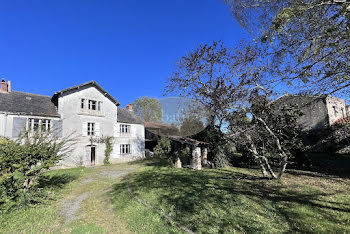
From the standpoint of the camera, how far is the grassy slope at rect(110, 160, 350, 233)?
4.14 meters

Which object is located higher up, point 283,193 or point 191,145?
point 191,145

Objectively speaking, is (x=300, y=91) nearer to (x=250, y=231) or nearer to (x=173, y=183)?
(x=250, y=231)

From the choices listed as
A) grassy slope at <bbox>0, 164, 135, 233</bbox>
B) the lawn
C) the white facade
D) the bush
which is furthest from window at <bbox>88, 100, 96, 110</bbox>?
the bush

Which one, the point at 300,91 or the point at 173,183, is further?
the point at 173,183

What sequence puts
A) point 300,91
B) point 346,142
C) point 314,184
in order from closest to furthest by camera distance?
point 300,91
point 314,184
point 346,142

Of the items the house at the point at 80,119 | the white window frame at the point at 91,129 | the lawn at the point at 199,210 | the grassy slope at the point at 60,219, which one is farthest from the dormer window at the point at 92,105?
the grassy slope at the point at 60,219

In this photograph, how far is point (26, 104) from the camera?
1557 cm

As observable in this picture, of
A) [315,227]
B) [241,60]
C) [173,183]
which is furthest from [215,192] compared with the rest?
[241,60]

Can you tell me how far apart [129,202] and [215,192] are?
3.40 meters

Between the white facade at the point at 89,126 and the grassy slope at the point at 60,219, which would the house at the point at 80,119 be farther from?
the grassy slope at the point at 60,219

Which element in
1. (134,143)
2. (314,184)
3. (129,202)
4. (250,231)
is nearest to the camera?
(250,231)

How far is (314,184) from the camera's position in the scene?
7.51 m

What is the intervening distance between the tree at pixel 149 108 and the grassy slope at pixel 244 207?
3131 cm

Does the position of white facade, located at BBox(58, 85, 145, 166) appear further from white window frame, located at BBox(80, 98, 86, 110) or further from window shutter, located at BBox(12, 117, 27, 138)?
window shutter, located at BBox(12, 117, 27, 138)
